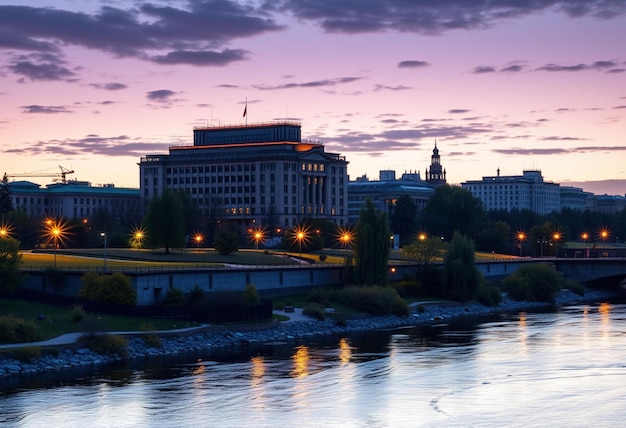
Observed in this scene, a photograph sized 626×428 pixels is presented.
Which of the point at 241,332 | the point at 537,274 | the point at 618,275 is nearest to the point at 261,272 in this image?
the point at 241,332

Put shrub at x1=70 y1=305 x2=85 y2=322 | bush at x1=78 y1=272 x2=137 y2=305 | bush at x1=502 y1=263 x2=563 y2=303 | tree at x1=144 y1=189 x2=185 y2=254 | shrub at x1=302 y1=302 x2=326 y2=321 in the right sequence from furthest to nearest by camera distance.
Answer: bush at x1=502 y1=263 x2=563 y2=303 < tree at x1=144 y1=189 x2=185 y2=254 < shrub at x1=302 y1=302 x2=326 y2=321 < bush at x1=78 y1=272 x2=137 y2=305 < shrub at x1=70 y1=305 x2=85 y2=322

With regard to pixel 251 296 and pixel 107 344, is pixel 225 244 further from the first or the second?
pixel 107 344

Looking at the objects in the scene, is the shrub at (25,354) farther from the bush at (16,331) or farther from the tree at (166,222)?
the tree at (166,222)

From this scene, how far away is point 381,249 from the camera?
122 meters

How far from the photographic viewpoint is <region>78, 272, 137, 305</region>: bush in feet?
307

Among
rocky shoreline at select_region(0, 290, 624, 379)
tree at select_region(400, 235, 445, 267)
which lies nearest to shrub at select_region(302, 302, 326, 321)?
rocky shoreline at select_region(0, 290, 624, 379)

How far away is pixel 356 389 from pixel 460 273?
64316 millimetres

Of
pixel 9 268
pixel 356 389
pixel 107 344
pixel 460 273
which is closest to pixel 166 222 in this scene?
pixel 460 273

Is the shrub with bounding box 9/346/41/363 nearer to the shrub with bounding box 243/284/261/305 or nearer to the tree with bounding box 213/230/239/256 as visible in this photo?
the shrub with bounding box 243/284/261/305

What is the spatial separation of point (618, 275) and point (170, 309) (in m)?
89.0

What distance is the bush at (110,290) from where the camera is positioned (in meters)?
93.4

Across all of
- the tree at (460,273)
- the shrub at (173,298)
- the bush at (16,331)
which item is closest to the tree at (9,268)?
the bush at (16,331)

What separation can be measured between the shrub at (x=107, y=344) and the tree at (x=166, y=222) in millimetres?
57051

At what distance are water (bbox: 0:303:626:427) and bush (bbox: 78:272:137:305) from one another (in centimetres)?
1414
